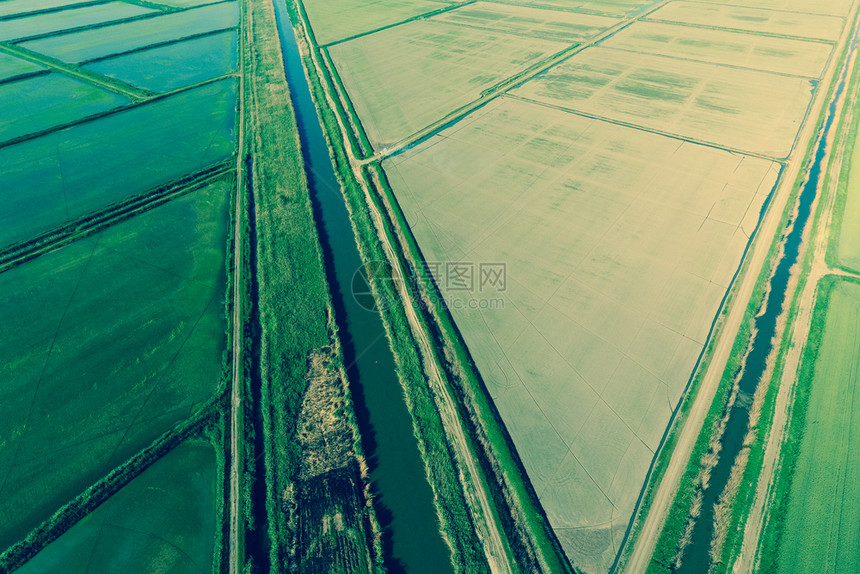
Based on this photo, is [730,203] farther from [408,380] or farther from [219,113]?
[219,113]

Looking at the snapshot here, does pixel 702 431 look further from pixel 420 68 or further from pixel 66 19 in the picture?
pixel 66 19

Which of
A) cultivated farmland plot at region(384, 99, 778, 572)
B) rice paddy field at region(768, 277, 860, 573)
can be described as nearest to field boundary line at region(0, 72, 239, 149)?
cultivated farmland plot at region(384, 99, 778, 572)

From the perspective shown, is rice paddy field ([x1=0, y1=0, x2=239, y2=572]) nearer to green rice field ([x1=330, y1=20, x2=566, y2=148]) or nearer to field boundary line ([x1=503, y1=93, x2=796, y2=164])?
green rice field ([x1=330, y1=20, x2=566, y2=148])

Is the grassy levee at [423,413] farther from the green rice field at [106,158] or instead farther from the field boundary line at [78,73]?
the field boundary line at [78,73]

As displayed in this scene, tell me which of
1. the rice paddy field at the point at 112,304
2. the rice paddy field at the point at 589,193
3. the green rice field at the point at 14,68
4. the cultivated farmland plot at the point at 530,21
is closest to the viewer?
the rice paddy field at the point at 112,304


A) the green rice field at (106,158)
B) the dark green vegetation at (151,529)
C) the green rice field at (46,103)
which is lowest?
the dark green vegetation at (151,529)

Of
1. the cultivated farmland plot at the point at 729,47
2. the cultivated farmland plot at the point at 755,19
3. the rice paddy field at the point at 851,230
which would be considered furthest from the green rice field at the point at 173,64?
the cultivated farmland plot at the point at 755,19
